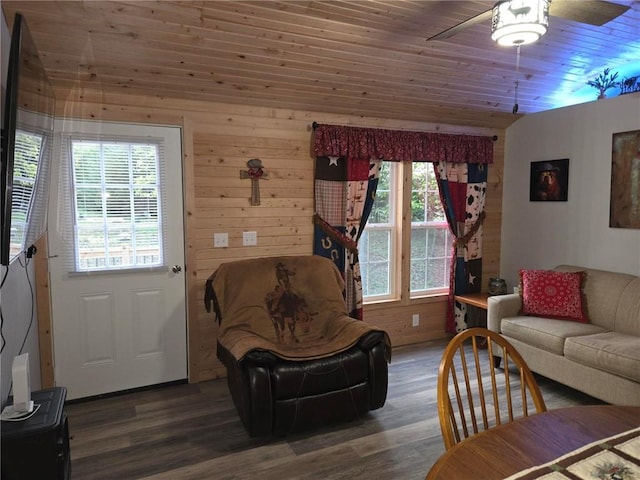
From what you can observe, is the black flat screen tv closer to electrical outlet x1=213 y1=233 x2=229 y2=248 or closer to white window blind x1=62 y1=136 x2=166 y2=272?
white window blind x1=62 y1=136 x2=166 y2=272

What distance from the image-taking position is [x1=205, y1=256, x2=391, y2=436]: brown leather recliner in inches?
98.9

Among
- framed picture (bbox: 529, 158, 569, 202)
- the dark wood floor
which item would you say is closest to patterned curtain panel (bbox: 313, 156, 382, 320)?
the dark wood floor

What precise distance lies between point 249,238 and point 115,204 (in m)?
1.02

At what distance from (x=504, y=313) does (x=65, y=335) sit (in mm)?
3383

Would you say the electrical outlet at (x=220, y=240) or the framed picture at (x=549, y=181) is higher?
the framed picture at (x=549, y=181)

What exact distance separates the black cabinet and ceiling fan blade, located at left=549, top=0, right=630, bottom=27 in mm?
2685

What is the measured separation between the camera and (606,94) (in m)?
3.78

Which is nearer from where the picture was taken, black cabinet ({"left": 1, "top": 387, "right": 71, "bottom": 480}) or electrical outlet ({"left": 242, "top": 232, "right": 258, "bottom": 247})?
black cabinet ({"left": 1, "top": 387, "right": 71, "bottom": 480})

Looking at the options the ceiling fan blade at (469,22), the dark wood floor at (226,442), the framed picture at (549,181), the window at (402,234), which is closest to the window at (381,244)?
the window at (402,234)

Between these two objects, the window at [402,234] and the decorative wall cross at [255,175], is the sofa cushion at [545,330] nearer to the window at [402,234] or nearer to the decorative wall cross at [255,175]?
the window at [402,234]

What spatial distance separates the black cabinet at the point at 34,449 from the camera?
1.60m

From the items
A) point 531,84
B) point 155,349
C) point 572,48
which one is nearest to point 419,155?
point 531,84

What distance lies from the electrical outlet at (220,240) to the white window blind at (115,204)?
381mm

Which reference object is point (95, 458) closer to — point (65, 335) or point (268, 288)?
point (65, 335)
